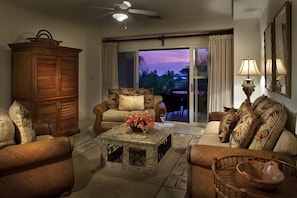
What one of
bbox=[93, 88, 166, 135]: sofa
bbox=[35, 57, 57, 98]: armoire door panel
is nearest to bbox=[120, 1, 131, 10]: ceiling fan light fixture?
bbox=[35, 57, 57, 98]: armoire door panel

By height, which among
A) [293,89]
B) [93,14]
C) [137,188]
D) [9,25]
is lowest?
[137,188]

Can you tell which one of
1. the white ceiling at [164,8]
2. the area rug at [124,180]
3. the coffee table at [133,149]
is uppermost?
the white ceiling at [164,8]

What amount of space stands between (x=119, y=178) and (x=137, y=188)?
0.34 metres

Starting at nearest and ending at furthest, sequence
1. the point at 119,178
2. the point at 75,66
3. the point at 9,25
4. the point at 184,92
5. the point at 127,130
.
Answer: the point at 119,178
the point at 127,130
the point at 9,25
the point at 75,66
the point at 184,92

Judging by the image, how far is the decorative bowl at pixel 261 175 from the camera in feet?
4.20

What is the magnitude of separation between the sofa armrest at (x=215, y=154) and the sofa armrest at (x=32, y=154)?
125 cm

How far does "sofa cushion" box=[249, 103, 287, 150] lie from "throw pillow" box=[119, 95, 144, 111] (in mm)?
3119

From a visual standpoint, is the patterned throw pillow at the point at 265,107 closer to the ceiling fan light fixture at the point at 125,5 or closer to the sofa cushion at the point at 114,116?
the ceiling fan light fixture at the point at 125,5

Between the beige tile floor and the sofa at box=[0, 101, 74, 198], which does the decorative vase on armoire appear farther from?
the sofa at box=[0, 101, 74, 198]

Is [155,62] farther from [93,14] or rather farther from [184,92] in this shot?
[93,14]

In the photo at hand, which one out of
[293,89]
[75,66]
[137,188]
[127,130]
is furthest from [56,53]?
[293,89]

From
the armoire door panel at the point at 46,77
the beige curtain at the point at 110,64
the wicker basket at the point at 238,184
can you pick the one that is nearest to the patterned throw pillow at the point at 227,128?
the wicker basket at the point at 238,184

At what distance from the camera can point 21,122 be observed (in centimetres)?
235

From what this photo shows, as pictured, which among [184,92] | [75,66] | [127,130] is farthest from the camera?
[184,92]
